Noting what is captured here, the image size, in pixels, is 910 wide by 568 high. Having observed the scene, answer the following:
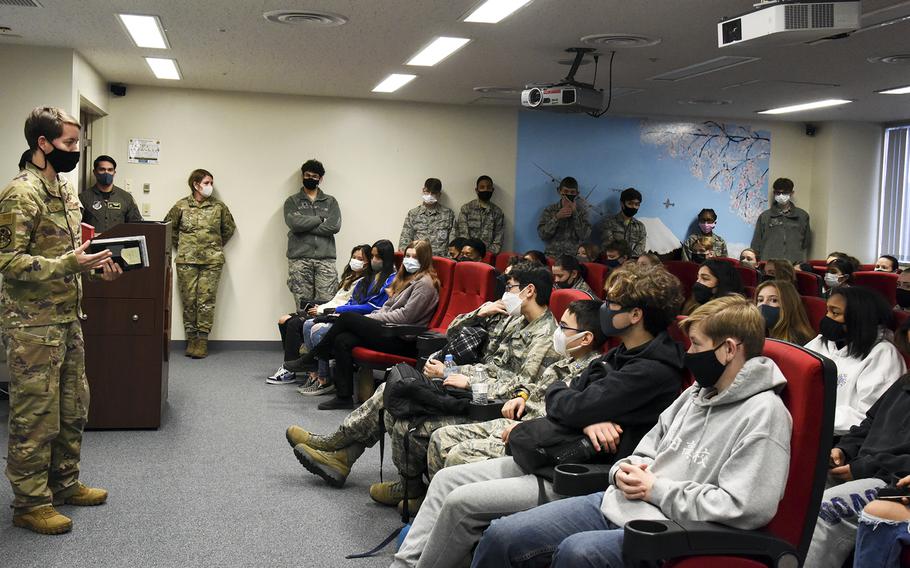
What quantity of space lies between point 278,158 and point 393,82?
68.1 inches

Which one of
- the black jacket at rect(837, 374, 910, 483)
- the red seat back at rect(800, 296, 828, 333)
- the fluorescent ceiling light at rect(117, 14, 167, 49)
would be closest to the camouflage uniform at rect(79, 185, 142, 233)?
the fluorescent ceiling light at rect(117, 14, 167, 49)

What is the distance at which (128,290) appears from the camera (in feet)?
17.0

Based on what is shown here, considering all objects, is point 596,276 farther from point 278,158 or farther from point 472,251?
point 278,158

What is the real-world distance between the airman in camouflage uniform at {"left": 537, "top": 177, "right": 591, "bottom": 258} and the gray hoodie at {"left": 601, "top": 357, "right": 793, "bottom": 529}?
7305 mm

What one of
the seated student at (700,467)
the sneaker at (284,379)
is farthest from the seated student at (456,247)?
the seated student at (700,467)

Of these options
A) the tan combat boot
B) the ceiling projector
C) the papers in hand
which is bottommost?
the tan combat boot

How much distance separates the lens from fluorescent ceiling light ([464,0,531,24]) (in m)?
5.01

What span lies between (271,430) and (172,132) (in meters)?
4.51

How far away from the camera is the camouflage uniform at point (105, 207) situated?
304 inches

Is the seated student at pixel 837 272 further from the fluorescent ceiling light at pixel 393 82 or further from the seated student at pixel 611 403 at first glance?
the seated student at pixel 611 403

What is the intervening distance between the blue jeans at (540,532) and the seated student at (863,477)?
1.96 ft

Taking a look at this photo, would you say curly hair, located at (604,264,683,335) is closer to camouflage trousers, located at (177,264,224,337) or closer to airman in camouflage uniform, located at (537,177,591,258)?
camouflage trousers, located at (177,264,224,337)

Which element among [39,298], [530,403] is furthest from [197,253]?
[530,403]

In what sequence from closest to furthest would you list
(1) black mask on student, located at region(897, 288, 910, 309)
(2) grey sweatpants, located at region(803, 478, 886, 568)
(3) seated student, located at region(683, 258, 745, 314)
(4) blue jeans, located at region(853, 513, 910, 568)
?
(4) blue jeans, located at region(853, 513, 910, 568) → (2) grey sweatpants, located at region(803, 478, 886, 568) → (3) seated student, located at region(683, 258, 745, 314) → (1) black mask on student, located at region(897, 288, 910, 309)
